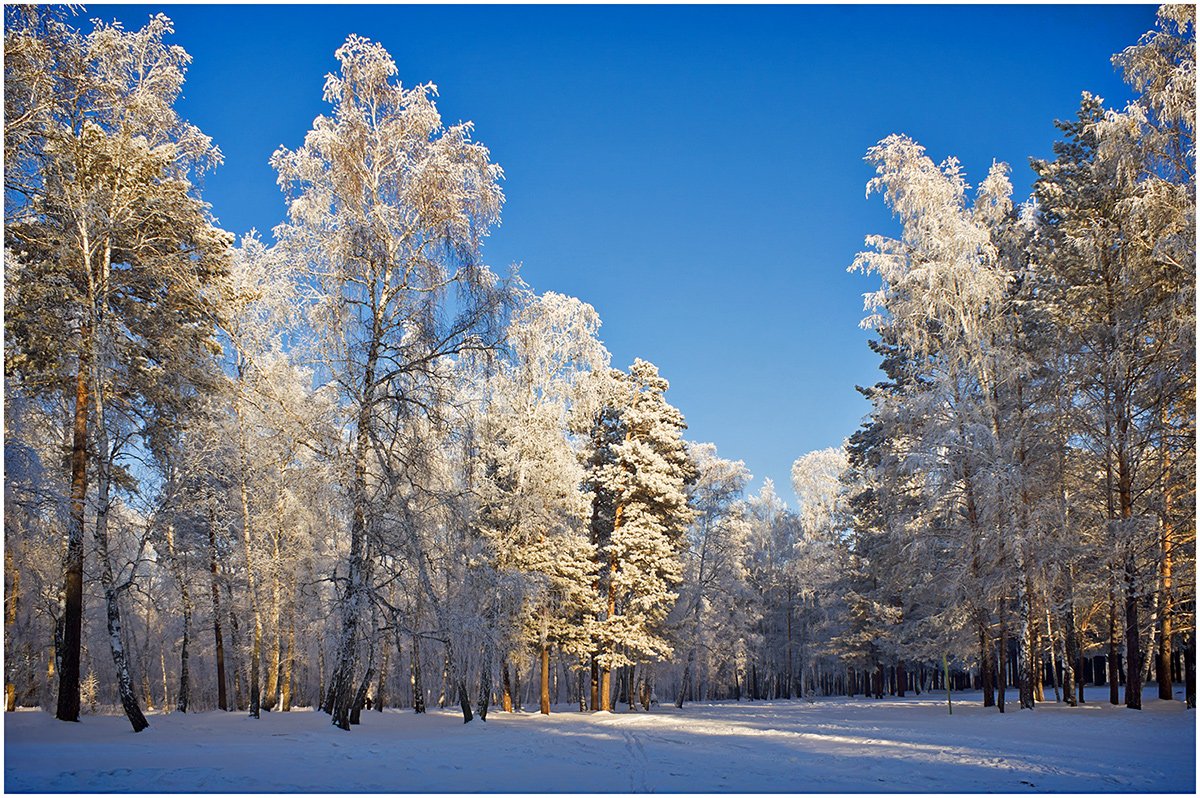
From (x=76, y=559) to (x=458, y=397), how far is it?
6.85 meters

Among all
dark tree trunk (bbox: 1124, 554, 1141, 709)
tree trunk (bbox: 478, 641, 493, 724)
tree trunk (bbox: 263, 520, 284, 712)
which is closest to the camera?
dark tree trunk (bbox: 1124, 554, 1141, 709)

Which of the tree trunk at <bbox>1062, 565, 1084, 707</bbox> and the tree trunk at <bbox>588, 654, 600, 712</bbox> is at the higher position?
the tree trunk at <bbox>1062, 565, 1084, 707</bbox>

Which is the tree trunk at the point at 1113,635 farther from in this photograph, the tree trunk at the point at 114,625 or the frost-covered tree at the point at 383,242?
the tree trunk at the point at 114,625

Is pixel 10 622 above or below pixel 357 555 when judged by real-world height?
below

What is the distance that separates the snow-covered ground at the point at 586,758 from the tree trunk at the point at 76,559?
0.54 metres

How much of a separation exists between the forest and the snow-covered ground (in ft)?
5.73

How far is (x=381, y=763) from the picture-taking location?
1027cm

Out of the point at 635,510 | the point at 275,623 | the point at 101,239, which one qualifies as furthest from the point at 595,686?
the point at 101,239

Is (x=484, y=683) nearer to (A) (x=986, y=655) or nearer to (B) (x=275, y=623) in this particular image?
(B) (x=275, y=623)

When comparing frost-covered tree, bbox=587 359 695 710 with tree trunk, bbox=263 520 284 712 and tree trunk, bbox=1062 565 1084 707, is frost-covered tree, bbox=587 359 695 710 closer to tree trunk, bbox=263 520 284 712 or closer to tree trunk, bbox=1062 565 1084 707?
tree trunk, bbox=263 520 284 712

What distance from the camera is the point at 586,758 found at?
Answer: 38.2ft

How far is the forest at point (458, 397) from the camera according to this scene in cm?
1378

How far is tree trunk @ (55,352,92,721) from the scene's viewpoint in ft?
41.9

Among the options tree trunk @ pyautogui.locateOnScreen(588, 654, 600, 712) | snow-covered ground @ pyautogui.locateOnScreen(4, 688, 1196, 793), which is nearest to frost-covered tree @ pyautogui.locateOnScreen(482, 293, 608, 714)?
tree trunk @ pyautogui.locateOnScreen(588, 654, 600, 712)
